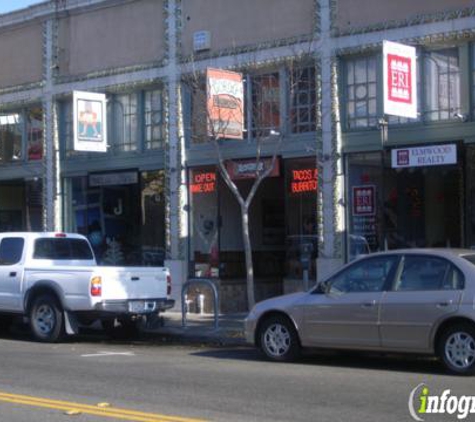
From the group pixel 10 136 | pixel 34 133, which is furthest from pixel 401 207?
pixel 10 136

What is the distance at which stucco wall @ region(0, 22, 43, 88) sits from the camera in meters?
24.2

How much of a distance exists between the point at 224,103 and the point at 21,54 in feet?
29.0

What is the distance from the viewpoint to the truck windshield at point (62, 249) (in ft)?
54.4

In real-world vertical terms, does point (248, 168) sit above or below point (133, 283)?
above

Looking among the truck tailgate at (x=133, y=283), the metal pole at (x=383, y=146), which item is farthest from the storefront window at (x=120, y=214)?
the metal pole at (x=383, y=146)

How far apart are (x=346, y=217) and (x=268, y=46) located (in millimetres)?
4141

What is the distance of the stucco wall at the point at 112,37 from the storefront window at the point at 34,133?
1.61 metres

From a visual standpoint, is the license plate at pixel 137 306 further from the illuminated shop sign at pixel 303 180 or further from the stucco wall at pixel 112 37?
the stucco wall at pixel 112 37

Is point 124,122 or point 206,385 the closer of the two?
point 206,385

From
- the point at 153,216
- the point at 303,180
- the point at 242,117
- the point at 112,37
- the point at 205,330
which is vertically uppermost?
the point at 112,37

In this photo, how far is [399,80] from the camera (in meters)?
16.0

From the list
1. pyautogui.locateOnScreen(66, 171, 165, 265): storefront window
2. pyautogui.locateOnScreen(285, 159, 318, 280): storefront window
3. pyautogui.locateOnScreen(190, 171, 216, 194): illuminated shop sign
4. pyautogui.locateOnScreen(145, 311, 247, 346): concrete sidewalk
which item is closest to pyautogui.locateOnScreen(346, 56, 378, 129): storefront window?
pyautogui.locateOnScreen(285, 159, 318, 280): storefront window

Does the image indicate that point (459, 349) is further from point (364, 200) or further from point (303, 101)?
point (303, 101)

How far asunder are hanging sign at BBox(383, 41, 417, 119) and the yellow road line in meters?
8.63
